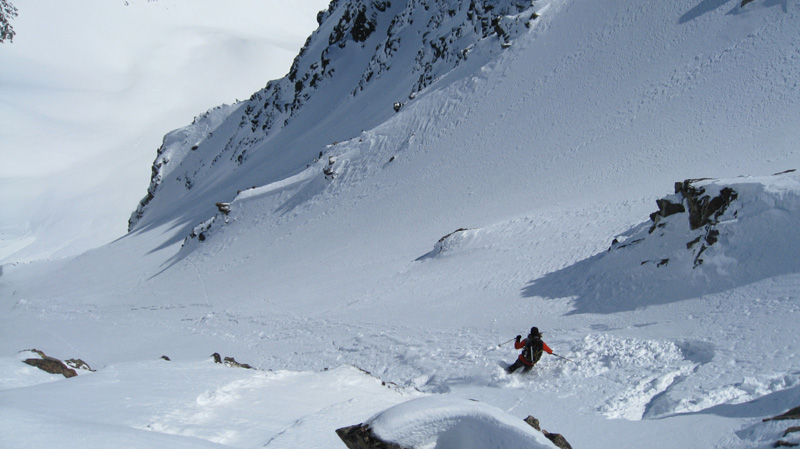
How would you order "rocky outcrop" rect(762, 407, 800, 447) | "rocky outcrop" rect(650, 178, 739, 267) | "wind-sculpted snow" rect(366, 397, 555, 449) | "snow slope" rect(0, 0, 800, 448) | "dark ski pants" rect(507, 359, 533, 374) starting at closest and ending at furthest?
"rocky outcrop" rect(762, 407, 800, 447) < "wind-sculpted snow" rect(366, 397, 555, 449) < "snow slope" rect(0, 0, 800, 448) < "dark ski pants" rect(507, 359, 533, 374) < "rocky outcrop" rect(650, 178, 739, 267)

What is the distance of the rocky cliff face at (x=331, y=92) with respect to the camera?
3997cm

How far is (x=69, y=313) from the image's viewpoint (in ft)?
85.8

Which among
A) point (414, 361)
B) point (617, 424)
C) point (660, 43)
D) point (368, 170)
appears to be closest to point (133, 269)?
point (368, 170)

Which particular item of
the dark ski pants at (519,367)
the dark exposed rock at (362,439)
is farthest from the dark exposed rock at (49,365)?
the dark ski pants at (519,367)

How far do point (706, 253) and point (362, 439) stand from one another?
31.6ft

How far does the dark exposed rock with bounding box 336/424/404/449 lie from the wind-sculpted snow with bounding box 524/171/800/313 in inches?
329

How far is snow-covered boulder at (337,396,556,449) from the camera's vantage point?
480cm

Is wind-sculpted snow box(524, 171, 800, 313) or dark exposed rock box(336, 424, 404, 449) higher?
dark exposed rock box(336, 424, 404, 449)

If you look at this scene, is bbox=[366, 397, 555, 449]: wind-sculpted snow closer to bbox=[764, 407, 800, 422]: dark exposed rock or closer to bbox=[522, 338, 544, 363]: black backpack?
bbox=[764, 407, 800, 422]: dark exposed rock

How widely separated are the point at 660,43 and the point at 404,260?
1643 cm

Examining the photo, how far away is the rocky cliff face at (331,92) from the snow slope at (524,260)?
1084mm

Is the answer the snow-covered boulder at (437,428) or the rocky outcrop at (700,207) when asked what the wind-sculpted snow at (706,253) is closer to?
the rocky outcrop at (700,207)

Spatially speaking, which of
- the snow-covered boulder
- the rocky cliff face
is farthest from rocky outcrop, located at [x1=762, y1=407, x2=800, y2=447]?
the rocky cliff face

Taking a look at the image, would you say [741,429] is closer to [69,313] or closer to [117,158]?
[69,313]
